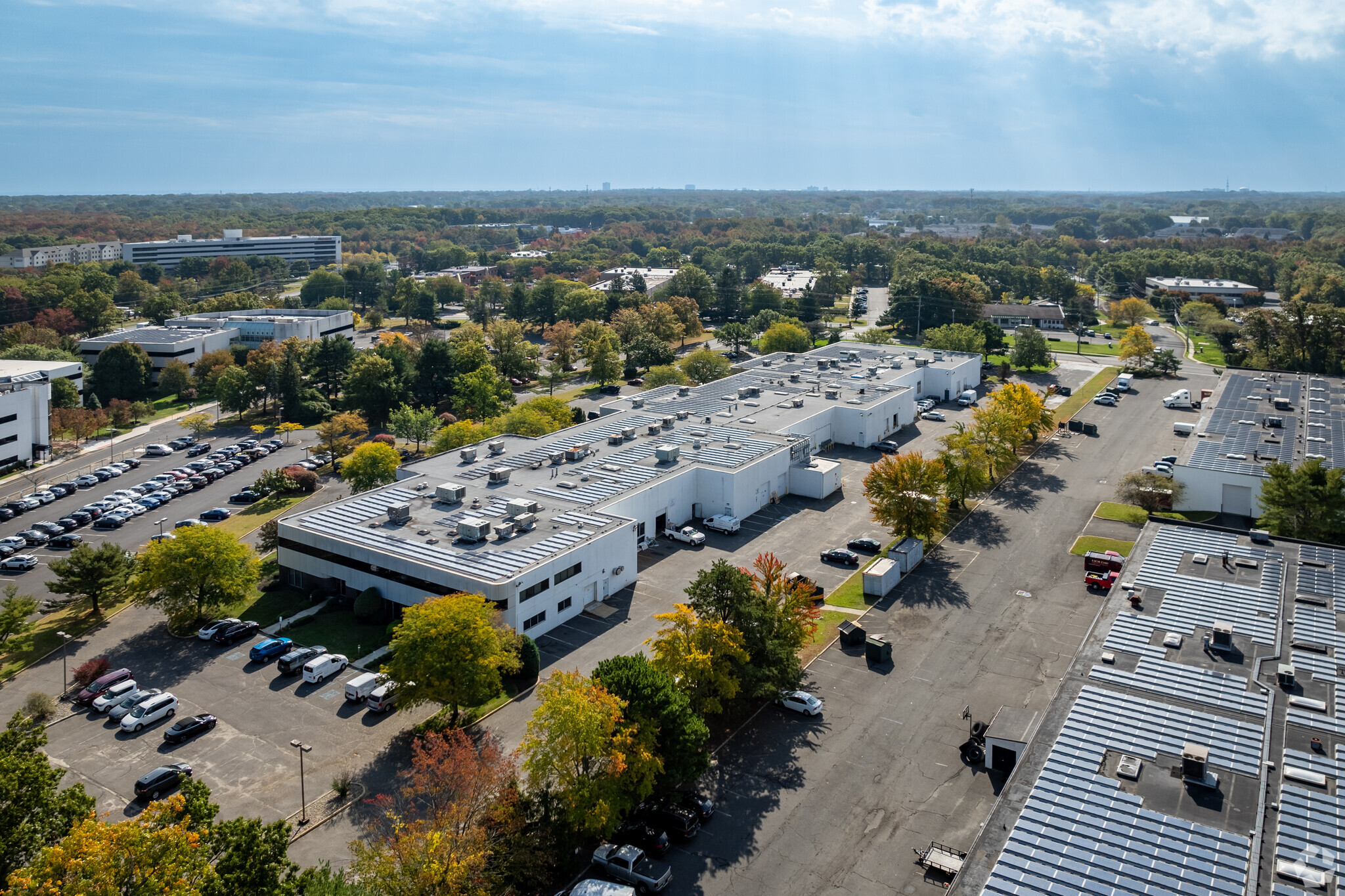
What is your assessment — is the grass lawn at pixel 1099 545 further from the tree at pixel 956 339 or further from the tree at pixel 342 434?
the tree at pixel 342 434

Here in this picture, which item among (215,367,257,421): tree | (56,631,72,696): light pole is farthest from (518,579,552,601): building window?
(215,367,257,421): tree

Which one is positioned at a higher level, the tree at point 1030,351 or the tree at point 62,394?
the tree at point 1030,351

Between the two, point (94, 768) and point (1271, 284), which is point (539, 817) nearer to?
point (94, 768)

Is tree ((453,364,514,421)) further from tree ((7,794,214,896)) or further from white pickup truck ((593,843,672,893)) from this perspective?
tree ((7,794,214,896))

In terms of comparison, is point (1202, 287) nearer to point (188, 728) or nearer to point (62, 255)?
point (188, 728)

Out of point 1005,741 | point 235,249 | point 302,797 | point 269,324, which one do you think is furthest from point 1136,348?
point 235,249

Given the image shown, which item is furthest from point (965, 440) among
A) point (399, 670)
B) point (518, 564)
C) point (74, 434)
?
point (74, 434)

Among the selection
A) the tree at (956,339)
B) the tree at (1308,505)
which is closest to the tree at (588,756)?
the tree at (1308,505)
